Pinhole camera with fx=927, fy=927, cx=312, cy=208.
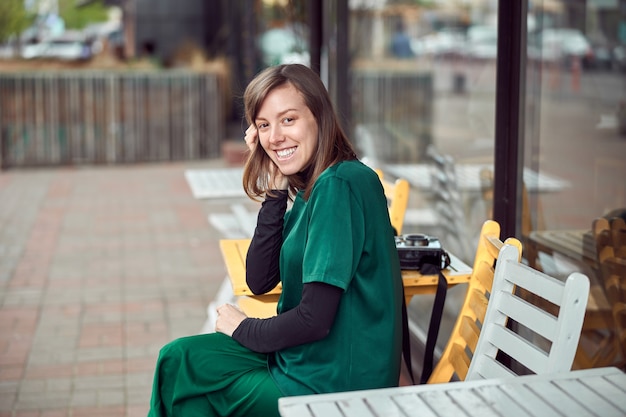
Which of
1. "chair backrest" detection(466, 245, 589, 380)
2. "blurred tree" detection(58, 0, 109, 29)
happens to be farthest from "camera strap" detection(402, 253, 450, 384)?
"blurred tree" detection(58, 0, 109, 29)

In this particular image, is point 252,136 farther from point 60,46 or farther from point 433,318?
point 60,46

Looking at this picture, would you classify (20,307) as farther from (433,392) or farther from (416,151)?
(433,392)

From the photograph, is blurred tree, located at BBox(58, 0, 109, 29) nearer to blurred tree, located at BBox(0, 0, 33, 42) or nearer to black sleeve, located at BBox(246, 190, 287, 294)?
blurred tree, located at BBox(0, 0, 33, 42)

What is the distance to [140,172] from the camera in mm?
11102

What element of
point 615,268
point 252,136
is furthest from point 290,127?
point 615,268

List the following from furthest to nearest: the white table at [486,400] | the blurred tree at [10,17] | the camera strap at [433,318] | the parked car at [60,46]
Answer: the parked car at [60,46] < the blurred tree at [10,17] < the camera strap at [433,318] < the white table at [486,400]

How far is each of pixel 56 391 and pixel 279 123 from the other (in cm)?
224

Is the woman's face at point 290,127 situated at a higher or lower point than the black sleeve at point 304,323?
higher

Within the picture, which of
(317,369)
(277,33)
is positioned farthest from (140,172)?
(317,369)

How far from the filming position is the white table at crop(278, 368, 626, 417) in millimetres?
1824

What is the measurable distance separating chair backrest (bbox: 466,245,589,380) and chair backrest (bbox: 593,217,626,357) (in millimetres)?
962

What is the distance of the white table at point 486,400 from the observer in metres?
1.82

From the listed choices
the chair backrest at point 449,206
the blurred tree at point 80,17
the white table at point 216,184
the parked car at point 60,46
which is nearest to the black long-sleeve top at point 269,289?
the chair backrest at point 449,206

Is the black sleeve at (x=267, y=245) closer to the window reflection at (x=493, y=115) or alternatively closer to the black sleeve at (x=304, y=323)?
the black sleeve at (x=304, y=323)
